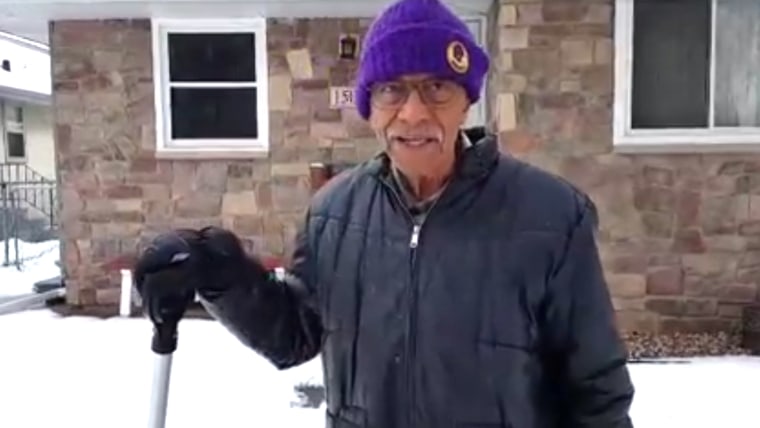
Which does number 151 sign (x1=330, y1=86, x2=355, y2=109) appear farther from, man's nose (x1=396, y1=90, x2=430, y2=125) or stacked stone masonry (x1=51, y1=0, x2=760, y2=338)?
man's nose (x1=396, y1=90, x2=430, y2=125)

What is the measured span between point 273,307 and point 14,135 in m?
15.5

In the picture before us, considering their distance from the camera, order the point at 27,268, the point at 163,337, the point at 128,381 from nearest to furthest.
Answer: the point at 163,337, the point at 128,381, the point at 27,268

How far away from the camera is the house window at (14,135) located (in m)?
15.0

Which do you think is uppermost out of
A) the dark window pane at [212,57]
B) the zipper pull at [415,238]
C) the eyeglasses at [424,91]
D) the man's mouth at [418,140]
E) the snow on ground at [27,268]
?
the dark window pane at [212,57]

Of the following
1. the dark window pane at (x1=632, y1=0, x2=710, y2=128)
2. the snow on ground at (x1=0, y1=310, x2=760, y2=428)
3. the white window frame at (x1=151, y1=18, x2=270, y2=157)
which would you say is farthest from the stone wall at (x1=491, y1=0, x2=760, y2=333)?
the white window frame at (x1=151, y1=18, x2=270, y2=157)

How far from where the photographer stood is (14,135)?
15.3 meters

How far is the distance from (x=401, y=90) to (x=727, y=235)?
491 cm

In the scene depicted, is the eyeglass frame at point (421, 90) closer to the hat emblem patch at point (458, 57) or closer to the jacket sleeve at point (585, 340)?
the hat emblem patch at point (458, 57)

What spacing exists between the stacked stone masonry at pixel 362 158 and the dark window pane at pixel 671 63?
255mm

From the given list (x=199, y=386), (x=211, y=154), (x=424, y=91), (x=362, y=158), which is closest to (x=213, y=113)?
(x=211, y=154)

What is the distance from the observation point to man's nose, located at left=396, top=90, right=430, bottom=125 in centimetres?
131

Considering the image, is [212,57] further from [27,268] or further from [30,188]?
[30,188]

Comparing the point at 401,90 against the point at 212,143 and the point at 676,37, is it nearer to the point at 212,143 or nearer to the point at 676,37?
the point at 676,37

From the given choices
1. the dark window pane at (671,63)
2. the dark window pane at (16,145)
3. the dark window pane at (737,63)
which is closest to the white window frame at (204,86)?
the dark window pane at (671,63)
